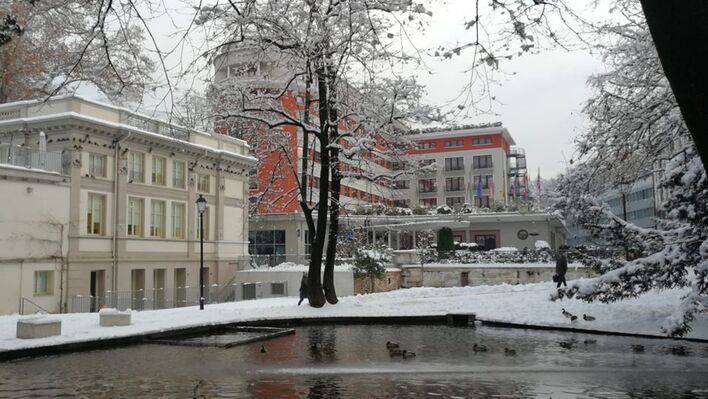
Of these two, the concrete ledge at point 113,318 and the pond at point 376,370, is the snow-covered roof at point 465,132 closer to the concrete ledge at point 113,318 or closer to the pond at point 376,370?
the concrete ledge at point 113,318

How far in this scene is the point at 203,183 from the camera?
1588 inches

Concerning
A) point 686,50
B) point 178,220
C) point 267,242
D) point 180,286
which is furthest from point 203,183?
point 686,50

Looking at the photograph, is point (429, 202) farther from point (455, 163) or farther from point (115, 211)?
point (115, 211)

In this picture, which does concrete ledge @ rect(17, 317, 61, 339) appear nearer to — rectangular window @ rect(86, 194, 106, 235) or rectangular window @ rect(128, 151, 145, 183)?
rectangular window @ rect(86, 194, 106, 235)

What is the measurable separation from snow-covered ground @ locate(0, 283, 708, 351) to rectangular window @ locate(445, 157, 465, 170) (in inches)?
2367

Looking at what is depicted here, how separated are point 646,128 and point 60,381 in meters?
16.2

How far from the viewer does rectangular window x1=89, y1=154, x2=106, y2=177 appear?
31406 millimetres

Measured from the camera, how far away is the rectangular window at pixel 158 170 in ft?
118

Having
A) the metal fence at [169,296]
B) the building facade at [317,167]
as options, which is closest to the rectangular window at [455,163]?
the building facade at [317,167]

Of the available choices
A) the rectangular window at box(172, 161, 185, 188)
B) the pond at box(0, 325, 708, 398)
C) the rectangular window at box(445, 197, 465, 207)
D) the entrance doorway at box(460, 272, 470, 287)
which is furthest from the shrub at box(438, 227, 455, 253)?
the rectangular window at box(445, 197, 465, 207)

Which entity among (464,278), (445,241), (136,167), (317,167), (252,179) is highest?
(317,167)

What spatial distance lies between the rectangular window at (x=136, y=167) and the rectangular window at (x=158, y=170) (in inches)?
39.1

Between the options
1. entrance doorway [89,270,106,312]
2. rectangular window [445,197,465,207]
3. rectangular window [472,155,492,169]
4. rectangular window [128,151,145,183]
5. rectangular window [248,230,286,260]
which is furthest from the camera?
rectangular window [445,197,465,207]

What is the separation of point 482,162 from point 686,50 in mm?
80835
